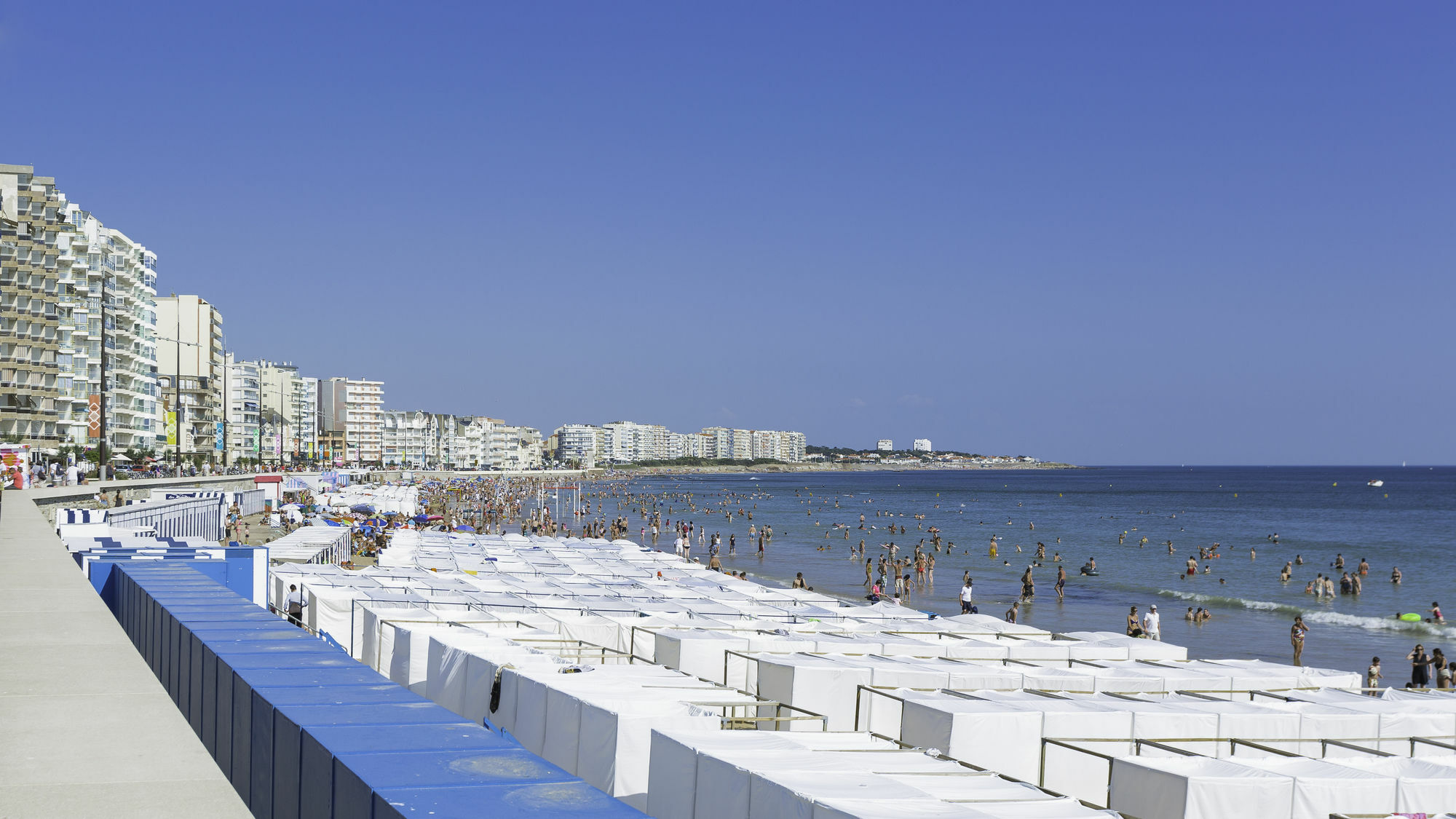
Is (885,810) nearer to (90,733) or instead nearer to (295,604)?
(90,733)

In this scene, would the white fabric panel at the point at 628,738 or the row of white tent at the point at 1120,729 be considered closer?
the white fabric panel at the point at 628,738

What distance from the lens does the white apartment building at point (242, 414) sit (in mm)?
130625

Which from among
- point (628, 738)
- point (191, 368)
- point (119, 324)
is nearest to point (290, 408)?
point (191, 368)

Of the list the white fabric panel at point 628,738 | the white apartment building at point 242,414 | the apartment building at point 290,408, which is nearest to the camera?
the white fabric panel at point 628,738

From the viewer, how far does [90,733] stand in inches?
202

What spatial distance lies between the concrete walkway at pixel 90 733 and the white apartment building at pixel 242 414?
414ft

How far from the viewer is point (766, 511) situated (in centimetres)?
10081

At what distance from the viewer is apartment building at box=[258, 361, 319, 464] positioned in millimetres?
155125

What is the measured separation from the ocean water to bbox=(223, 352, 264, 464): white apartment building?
4360 centimetres

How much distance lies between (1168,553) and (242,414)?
10631cm

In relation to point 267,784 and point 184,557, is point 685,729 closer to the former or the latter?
point 267,784

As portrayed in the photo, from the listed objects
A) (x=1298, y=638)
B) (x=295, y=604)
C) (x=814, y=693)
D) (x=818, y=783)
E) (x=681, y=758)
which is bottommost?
(x=1298, y=638)

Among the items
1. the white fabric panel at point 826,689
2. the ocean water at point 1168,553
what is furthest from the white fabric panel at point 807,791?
the ocean water at point 1168,553

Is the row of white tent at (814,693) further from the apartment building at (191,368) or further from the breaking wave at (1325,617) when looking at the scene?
the apartment building at (191,368)
